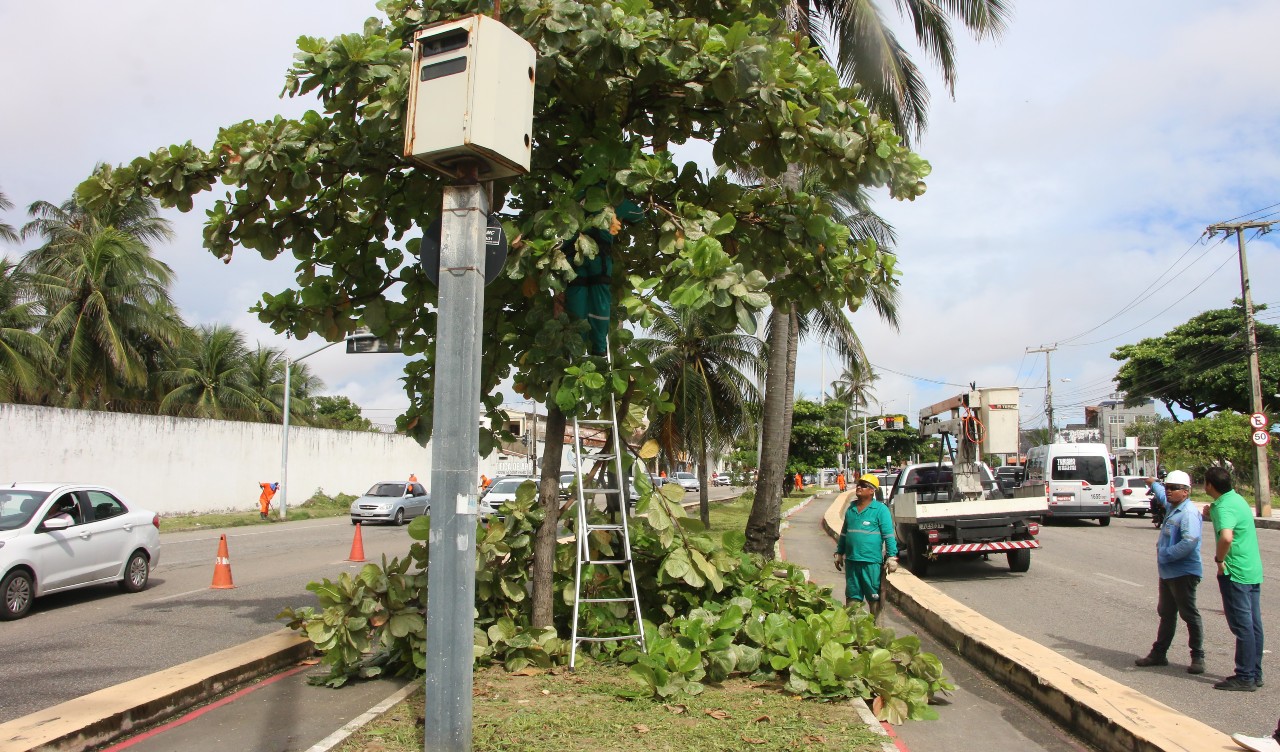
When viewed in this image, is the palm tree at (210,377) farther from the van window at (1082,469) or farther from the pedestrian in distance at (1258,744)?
the pedestrian in distance at (1258,744)

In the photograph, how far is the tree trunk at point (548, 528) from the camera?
6512mm

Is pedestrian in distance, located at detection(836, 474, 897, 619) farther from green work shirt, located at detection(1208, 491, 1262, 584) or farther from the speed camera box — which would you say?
the speed camera box

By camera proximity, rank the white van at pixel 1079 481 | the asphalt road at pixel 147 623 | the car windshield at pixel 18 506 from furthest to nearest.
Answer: the white van at pixel 1079 481 < the car windshield at pixel 18 506 < the asphalt road at pixel 147 623

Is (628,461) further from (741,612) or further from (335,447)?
(335,447)

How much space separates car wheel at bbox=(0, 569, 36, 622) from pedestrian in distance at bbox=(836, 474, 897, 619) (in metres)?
8.49

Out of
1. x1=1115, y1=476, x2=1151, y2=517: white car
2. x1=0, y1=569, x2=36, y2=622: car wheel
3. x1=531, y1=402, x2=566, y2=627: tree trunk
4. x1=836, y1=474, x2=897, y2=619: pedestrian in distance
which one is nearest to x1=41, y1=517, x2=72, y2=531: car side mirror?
x1=0, y1=569, x2=36, y2=622: car wheel

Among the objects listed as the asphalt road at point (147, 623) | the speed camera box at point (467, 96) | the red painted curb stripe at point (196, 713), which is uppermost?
the speed camera box at point (467, 96)

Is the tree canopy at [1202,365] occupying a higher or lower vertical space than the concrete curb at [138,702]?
higher

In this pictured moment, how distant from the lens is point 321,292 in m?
6.64

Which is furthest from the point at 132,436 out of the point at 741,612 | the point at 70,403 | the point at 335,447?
the point at 741,612

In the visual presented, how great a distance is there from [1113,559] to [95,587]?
16444 mm

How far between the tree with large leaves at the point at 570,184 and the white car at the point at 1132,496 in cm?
2877

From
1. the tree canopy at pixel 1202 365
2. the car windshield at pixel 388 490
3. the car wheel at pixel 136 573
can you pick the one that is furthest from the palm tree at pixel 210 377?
the tree canopy at pixel 1202 365

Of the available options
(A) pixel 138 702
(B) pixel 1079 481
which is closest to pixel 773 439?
(A) pixel 138 702
